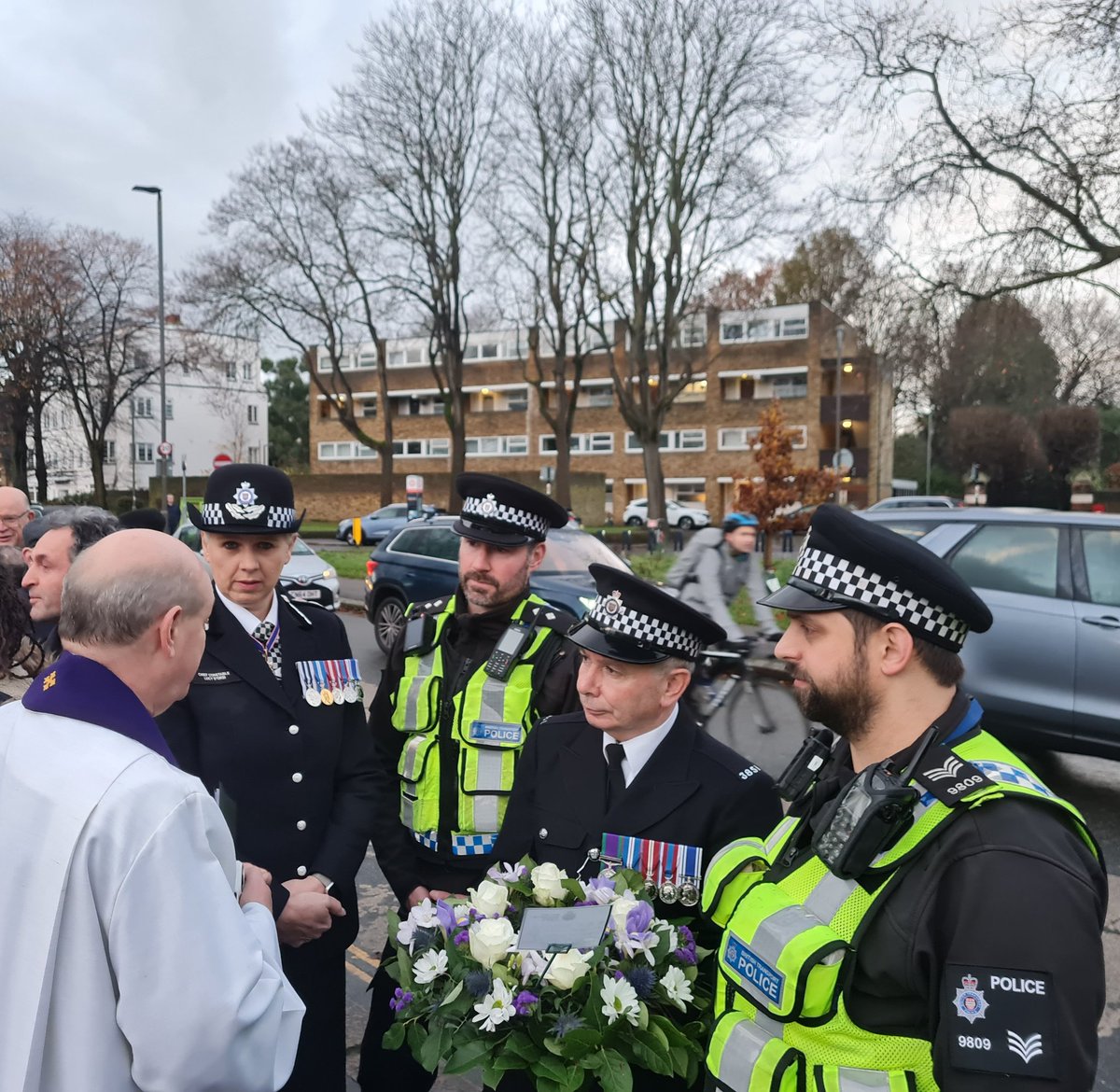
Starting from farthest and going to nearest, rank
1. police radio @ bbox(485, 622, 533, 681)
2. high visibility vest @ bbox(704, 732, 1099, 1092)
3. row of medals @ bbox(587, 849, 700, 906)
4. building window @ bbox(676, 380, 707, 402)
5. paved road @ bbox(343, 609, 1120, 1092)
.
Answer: building window @ bbox(676, 380, 707, 402)
paved road @ bbox(343, 609, 1120, 1092)
police radio @ bbox(485, 622, 533, 681)
row of medals @ bbox(587, 849, 700, 906)
high visibility vest @ bbox(704, 732, 1099, 1092)

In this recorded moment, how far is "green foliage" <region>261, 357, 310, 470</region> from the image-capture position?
73.2m

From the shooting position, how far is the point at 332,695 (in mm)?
2758

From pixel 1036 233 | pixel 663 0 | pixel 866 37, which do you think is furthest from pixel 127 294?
pixel 1036 233

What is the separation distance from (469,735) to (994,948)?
1.80 meters

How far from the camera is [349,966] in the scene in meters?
3.95

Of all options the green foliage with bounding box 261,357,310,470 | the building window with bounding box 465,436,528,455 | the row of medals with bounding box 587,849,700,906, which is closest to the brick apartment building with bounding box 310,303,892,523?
the building window with bounding box 465,436,528,455

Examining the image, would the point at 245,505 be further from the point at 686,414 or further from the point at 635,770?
the point at 686,414

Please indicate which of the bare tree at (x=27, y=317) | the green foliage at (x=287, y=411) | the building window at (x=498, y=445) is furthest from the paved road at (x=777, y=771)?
the green foliage at (x=287, y=411)

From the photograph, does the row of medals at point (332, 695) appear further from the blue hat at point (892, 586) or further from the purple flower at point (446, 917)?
the blue hat at point (892, 586)

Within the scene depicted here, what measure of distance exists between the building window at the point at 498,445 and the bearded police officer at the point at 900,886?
174 feet

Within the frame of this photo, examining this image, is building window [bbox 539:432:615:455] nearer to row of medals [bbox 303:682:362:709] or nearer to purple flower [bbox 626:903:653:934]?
row of medals [bbox 303:682:362:709]

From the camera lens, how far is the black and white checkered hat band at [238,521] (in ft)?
9.29

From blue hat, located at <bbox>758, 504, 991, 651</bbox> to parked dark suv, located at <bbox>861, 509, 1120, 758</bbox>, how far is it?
417cm

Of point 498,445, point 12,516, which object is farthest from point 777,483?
point 498,445
